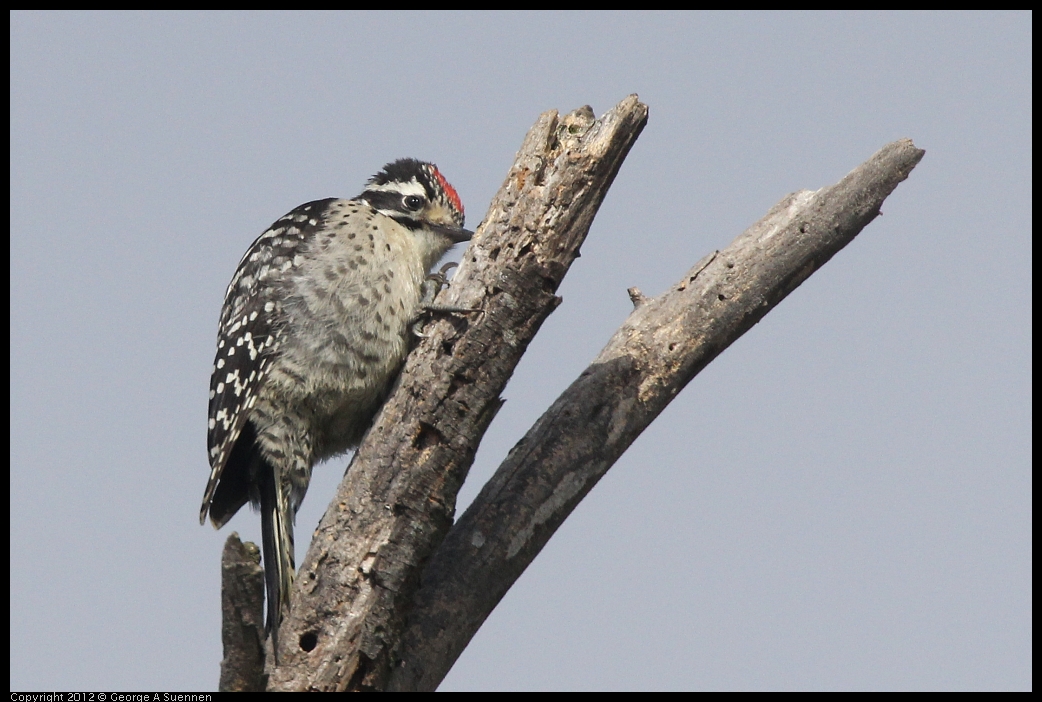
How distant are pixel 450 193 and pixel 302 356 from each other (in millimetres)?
1429

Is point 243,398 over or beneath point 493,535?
over

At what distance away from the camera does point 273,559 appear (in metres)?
4.78

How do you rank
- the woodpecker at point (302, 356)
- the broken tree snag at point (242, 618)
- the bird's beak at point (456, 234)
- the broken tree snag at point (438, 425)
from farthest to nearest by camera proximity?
the bird's beak at point (456, 234) → the woodpecker at point (302, 356) → the broken tree snag at point (438, 425) → the broken tree snag at point (242, 618)

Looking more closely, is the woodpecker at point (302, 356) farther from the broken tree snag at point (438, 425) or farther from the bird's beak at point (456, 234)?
the broken tree snag at point (438, 425)

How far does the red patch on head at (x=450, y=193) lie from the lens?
6.06m

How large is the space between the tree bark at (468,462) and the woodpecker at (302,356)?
72cm

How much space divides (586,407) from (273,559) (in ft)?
5.28

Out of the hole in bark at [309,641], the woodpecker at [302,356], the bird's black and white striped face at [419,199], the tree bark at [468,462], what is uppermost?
the bird's black and white striped face at [419,199]

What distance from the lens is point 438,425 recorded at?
4203 mm

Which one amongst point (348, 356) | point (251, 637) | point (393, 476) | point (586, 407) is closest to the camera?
point (251, 637)

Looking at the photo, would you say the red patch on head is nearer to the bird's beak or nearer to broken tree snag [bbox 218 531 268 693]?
the bird's beak

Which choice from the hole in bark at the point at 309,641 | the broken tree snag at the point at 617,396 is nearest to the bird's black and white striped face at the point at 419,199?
the broken tree snag at the point at 617,396

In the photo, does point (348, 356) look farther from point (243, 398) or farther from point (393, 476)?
point (393, 476)
